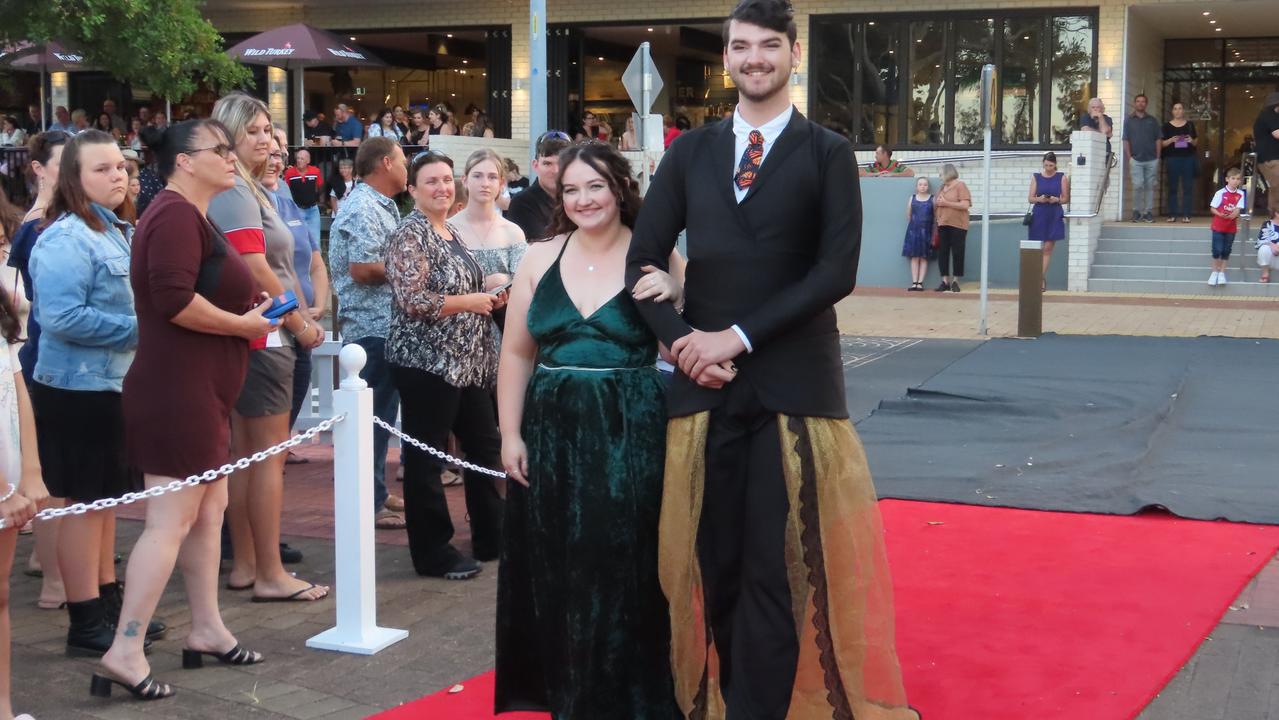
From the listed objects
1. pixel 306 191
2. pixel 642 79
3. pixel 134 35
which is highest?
pixel 134 35

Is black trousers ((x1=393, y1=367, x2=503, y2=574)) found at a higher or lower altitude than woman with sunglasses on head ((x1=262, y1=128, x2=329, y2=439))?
lower

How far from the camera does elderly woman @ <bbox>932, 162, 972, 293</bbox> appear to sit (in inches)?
846

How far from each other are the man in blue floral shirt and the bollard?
9162 mm

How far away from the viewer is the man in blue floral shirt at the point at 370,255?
6.52m

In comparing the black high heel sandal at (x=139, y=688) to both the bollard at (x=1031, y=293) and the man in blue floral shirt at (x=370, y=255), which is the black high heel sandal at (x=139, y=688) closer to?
the man in blue floral shirt at (x=370, y=255)

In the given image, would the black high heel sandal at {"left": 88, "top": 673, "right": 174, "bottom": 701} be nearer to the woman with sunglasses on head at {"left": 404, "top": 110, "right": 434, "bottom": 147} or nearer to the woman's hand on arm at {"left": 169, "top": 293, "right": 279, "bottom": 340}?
the woman's hand on arm at {"left": 169, "top": 293, "right": 279, "bottom": 340}

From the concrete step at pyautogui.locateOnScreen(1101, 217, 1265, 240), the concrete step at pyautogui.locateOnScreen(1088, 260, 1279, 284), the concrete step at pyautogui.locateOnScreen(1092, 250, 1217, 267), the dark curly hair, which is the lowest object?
the concrete step at pyautogui.locateOnScreen(1088, 260, 1279, 284)

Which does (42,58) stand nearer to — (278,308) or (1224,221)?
(1224,221)

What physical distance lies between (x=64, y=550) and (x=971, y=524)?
4.03m

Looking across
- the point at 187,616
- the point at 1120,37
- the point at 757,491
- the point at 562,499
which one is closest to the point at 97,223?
the point at 187,616

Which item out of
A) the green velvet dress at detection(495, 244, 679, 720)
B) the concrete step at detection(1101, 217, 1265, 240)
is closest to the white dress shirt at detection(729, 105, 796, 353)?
the green velvet dress at detection(495, 244, 679, 720)

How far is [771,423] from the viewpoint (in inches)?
144

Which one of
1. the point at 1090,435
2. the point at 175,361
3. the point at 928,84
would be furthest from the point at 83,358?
the point at 928,84

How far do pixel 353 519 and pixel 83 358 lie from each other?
110 cm
